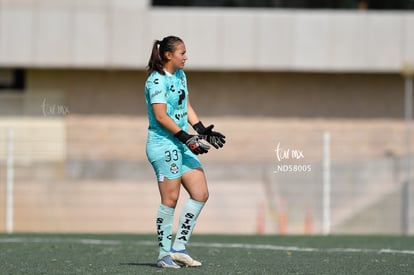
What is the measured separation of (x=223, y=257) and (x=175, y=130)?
184 cm

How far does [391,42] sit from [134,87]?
7.04 m

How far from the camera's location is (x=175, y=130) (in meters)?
8.73

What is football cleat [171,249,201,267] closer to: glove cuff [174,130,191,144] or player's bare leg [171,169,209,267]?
player's bare leg [171,169,209,267]

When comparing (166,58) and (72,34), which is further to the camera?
(72,34)

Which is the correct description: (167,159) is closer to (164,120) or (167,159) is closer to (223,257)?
(164,120)

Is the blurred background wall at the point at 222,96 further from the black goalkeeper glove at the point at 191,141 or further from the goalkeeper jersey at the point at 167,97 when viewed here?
the black goalkeeper glove at the point at 191,141

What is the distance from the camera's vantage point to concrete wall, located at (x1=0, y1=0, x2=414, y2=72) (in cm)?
2752

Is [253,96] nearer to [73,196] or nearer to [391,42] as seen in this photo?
[391,42]

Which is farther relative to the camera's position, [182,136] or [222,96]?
[222,96]

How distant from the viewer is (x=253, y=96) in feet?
96.3

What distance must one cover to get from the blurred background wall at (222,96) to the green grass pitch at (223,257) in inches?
360

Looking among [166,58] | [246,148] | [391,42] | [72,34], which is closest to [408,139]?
[391,42]

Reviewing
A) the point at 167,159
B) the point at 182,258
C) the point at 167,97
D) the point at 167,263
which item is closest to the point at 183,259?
the point at 182,258

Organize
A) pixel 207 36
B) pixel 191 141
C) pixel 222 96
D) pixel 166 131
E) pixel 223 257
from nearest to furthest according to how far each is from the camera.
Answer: pixel 191 141 → pixel 166 131 → pixel 223 257 → pixel 207 36 → pixel 222 96
